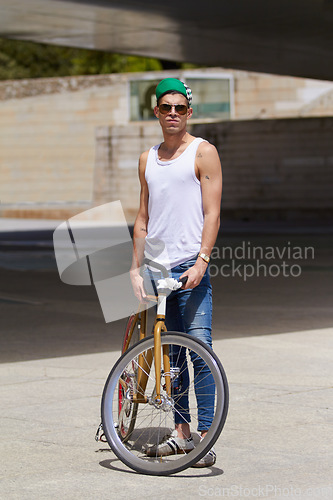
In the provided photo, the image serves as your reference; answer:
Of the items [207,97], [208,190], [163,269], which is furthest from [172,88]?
[207,97]

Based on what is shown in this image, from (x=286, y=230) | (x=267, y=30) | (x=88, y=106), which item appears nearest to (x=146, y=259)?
(x=267, y=30)

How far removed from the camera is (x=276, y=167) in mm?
35344

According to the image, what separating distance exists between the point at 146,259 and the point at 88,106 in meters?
43.2

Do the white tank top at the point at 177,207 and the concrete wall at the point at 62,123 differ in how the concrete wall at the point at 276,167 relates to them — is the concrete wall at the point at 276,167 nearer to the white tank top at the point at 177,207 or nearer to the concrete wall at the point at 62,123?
the concrete wall at the point at 62,123

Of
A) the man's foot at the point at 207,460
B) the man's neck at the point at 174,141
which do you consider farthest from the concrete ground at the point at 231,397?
the man's neck at the point at 174,141

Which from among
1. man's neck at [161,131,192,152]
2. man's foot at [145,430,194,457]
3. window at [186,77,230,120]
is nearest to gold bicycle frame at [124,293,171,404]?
man's foot at [145,430,194,457]

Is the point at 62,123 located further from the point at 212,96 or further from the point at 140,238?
the point at 140,238

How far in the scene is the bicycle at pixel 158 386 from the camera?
16.0 ft

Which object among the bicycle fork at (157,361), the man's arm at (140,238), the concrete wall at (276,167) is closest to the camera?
the bicycle fork at (157,361)

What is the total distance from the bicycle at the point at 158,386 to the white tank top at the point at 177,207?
0.14 meters

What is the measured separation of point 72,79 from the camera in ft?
156

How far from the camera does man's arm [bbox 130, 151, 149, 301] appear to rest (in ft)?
17.3

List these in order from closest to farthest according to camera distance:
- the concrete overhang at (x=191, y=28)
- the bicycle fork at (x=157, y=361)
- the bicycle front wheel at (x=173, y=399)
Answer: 1. the bicycle front wheel at (x=173, y=399)
2. the bicycle fork at (x=157, y=361)
3. the concrete overhang at (x=191, y=28)

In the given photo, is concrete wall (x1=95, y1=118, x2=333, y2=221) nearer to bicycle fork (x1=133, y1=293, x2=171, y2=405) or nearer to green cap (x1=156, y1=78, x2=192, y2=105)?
green cap (x1=156, y1=78, x2=192, y2=105)
